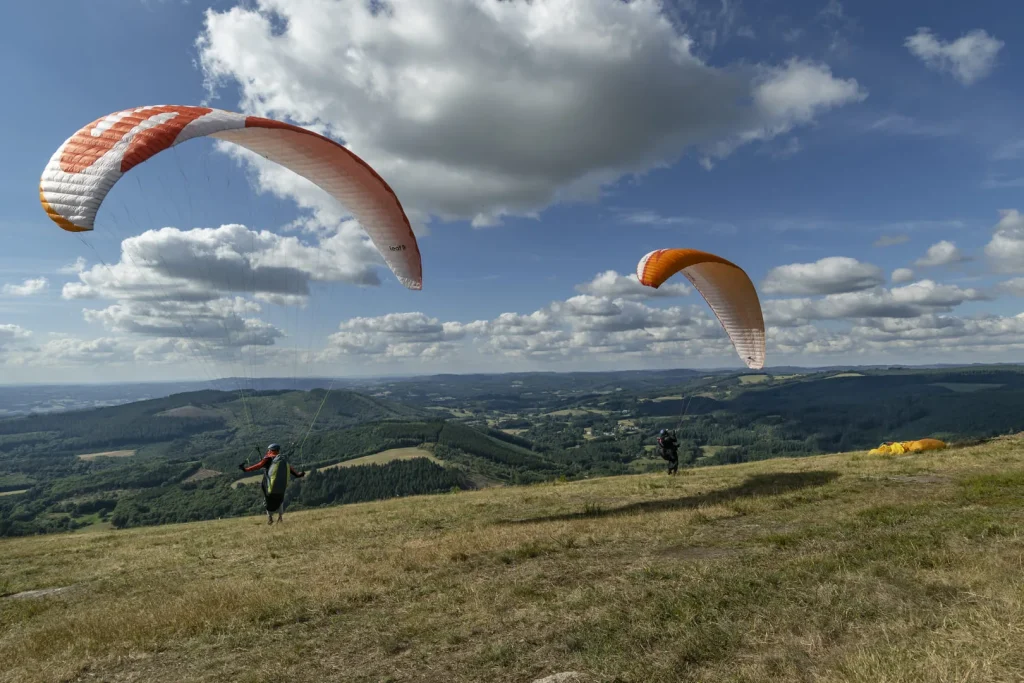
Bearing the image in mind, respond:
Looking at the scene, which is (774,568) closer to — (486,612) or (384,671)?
(486,612)

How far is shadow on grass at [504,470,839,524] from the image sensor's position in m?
16.5

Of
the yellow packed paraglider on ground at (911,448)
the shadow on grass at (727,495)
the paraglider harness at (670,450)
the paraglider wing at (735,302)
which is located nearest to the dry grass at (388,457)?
the paraglider harness at (670,450)

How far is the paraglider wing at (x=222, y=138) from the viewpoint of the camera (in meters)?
11.3

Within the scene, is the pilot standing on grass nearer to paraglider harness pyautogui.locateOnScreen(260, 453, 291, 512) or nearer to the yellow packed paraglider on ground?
paraglider harness pyautogui.locateOnScreen(260, 453, 291, 512)

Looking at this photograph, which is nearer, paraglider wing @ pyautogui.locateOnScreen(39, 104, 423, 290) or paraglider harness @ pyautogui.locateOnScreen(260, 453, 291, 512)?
paraglider wing @ pyautogui.locateOnScreen(39, 104, 423, 290)

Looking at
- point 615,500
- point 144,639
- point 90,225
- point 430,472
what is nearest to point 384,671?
point 144,639

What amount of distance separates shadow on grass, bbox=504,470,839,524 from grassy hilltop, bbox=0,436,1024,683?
0.23 meters

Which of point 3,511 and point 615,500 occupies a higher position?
point 615,500

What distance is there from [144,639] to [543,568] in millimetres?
6880

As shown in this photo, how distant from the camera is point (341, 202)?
1666cm

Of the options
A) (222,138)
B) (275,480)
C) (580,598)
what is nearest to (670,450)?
(275,480)

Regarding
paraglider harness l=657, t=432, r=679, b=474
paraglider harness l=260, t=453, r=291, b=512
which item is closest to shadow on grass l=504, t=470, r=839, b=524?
paraglider harness l=657, t=432, r=679, b=474

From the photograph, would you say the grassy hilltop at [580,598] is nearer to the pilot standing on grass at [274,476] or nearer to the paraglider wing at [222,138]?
the pilot standing on grass at [274,476]

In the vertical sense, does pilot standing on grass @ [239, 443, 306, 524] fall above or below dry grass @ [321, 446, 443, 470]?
above
